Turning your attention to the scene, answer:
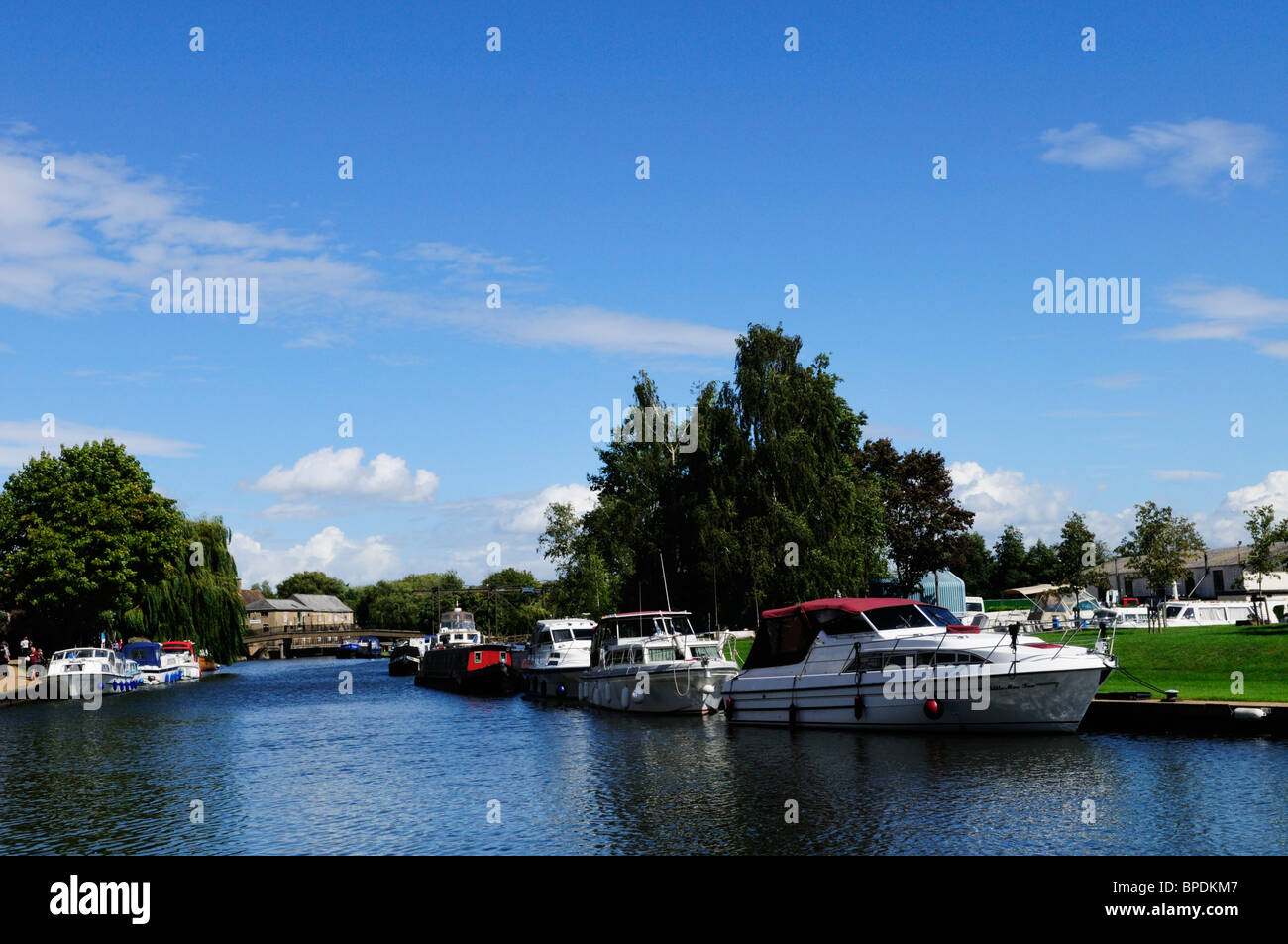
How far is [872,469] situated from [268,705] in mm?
49906

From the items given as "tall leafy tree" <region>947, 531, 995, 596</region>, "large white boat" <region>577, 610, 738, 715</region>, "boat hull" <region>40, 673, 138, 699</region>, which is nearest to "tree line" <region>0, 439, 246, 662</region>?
"boat hull" <region>40, 673, 138, 699</region>

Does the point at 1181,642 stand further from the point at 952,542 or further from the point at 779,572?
the point at 952,542

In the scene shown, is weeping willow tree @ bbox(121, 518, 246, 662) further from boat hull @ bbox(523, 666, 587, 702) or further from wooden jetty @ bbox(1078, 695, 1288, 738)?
wooden jetty @ bbox(1078, 695, 1288, 738)

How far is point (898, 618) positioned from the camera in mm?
33125

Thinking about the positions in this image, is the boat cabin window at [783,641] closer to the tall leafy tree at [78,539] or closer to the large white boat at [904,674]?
the large white boat at [904,674]

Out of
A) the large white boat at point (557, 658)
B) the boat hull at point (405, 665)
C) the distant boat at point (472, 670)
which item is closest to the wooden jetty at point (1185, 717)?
the large white boat at point (557, 658)

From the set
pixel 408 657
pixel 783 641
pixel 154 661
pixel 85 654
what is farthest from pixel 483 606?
pixel 783 641

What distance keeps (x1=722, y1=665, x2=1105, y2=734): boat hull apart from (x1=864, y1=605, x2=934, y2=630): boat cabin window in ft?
6.05

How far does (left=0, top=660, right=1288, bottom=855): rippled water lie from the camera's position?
1912cm

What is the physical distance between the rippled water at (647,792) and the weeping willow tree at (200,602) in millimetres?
42340

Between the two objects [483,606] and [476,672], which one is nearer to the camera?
[476,672]

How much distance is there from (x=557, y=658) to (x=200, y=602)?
4241 cm

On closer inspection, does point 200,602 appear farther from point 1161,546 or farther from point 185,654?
point 1161,546
